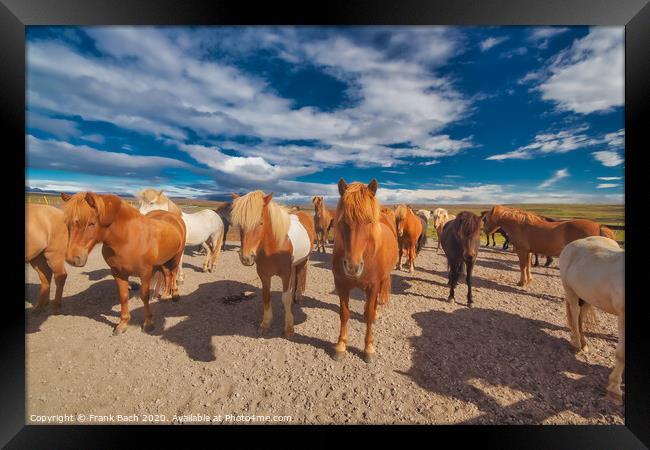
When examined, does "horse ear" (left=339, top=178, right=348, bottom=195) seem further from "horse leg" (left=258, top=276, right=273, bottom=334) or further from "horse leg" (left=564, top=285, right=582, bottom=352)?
"horse leg" (left=564, top=285, right=582, bottom=352)

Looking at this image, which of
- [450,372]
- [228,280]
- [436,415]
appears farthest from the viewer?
[228,280]

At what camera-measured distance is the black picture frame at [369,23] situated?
1.85 m

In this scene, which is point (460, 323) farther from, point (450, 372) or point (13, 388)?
point (13, 388)

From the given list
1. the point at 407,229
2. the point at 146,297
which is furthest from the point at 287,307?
the point at 407,229

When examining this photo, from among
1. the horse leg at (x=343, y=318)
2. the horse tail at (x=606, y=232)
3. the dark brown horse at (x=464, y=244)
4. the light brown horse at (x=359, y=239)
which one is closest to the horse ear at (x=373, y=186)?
the light brown horse at (x=359, y=239)

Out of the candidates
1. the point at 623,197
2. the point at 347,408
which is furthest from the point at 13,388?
the point at 623,197

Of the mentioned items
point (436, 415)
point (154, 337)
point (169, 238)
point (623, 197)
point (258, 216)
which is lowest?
point (436, 415)

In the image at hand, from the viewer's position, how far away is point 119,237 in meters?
2.66

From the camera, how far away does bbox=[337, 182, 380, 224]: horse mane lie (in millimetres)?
1896

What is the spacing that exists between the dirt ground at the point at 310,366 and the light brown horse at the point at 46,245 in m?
0.45

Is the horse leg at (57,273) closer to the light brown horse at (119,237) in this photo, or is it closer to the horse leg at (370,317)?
the light brown horse at (119,237)

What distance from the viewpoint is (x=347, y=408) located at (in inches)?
77.1

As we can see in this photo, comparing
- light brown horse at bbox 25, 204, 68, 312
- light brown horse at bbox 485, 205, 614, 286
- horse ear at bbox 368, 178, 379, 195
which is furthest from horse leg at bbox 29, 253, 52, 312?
light brown horse at bbox 485, 205, 614, 286

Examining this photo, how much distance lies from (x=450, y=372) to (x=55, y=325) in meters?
5.61
